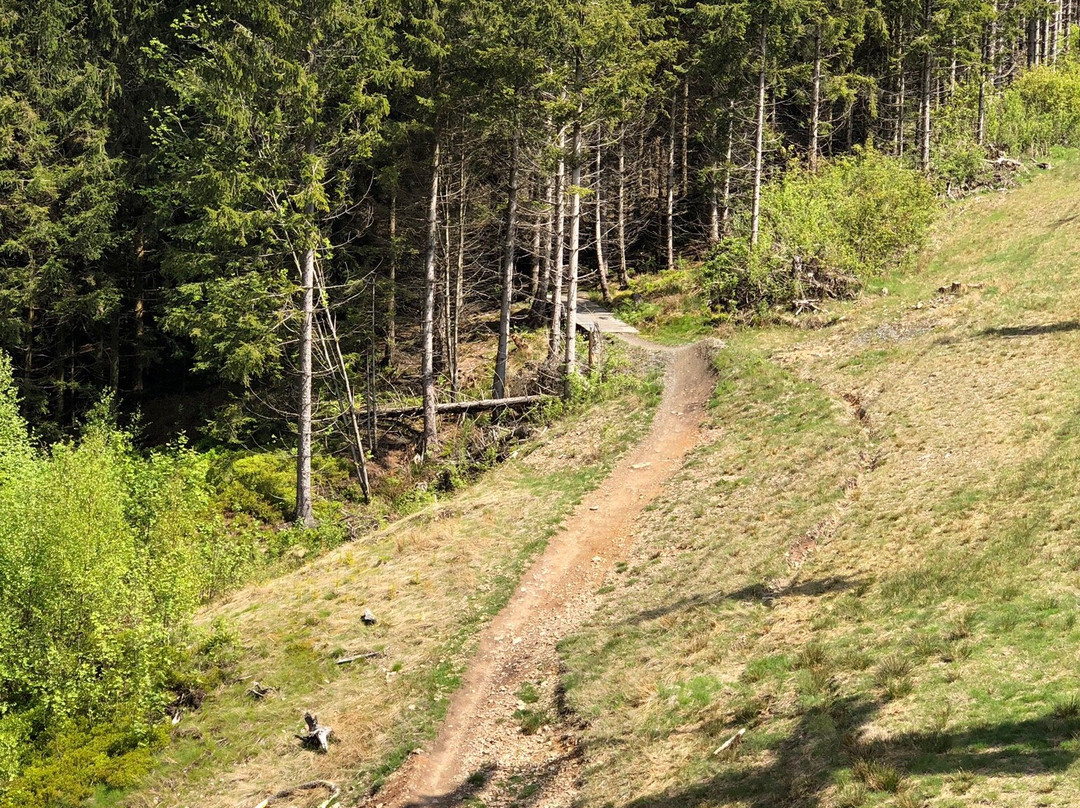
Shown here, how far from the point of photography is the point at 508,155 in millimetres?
33156

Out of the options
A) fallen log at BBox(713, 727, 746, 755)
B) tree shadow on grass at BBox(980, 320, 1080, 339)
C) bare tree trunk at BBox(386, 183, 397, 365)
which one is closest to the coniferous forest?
bare tree trunk at BBox(386, 183, 397, 365)

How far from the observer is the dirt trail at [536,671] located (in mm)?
13086

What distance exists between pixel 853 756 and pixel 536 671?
6.57 meters

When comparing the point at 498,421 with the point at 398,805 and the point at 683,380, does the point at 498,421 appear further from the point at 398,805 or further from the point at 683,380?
the point at 398,805

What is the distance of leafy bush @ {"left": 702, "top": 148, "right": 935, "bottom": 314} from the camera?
3278 centimetres

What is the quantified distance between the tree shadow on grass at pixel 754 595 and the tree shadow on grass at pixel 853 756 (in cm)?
347

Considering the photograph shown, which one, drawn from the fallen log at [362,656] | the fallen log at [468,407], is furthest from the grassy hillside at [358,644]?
the fallen log at [468,407]

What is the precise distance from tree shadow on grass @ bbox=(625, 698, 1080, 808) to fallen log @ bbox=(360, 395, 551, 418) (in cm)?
1833

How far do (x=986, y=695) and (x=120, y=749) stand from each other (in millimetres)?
12499

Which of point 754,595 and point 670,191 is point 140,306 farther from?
point 754,595

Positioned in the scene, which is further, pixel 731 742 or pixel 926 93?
pixel 926 93

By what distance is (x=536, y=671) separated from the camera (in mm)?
15672

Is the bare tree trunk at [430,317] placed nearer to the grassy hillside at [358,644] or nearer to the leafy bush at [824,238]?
the grassy hillside at [358,644]

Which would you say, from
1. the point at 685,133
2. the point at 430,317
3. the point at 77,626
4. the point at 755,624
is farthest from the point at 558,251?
the point at 77,626
